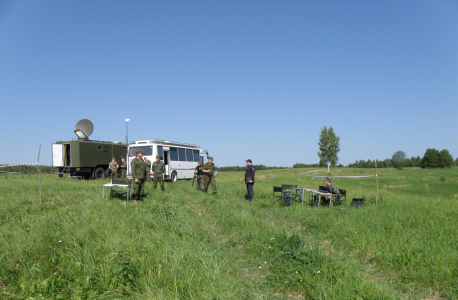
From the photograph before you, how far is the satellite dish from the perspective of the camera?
22109mm

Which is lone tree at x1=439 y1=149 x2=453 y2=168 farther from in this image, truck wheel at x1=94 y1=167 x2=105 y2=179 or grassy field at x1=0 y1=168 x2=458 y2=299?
grassy field at x1=0 y1=168 x2=458 y2=299

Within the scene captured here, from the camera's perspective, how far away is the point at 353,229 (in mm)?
6008

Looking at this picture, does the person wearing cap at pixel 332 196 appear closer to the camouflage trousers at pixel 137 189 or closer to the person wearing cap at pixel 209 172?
the person wearing cap at pixel 209 172

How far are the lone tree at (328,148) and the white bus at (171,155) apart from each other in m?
48.5

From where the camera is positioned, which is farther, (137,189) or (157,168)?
(157,168)

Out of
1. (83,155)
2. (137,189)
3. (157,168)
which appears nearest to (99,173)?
(83,155)

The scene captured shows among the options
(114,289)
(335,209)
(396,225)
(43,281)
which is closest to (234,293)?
(114,289)

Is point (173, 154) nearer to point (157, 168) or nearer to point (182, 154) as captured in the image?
point (182, 154)

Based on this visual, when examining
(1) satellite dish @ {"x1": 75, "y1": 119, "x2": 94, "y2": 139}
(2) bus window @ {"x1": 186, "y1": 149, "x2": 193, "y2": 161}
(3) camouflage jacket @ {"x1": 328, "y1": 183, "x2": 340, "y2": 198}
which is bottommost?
(3) camouflage jacket @ {"x1": 328, "y1": 183, "x2": 340, "y2": 198}

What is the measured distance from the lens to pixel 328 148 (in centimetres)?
6656

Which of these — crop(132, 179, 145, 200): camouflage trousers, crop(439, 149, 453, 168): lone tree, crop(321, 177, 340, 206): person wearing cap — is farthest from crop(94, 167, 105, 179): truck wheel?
crop(439, 149, 453, 168): lone tree

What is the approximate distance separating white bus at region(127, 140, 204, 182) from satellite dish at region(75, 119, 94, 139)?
14.8 feet

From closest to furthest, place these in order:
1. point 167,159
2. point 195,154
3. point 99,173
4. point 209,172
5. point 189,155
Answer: point 209,172 < point 167,159 < point 99,173 < point 189,155 < point 195,154

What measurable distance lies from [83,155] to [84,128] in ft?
8.95
